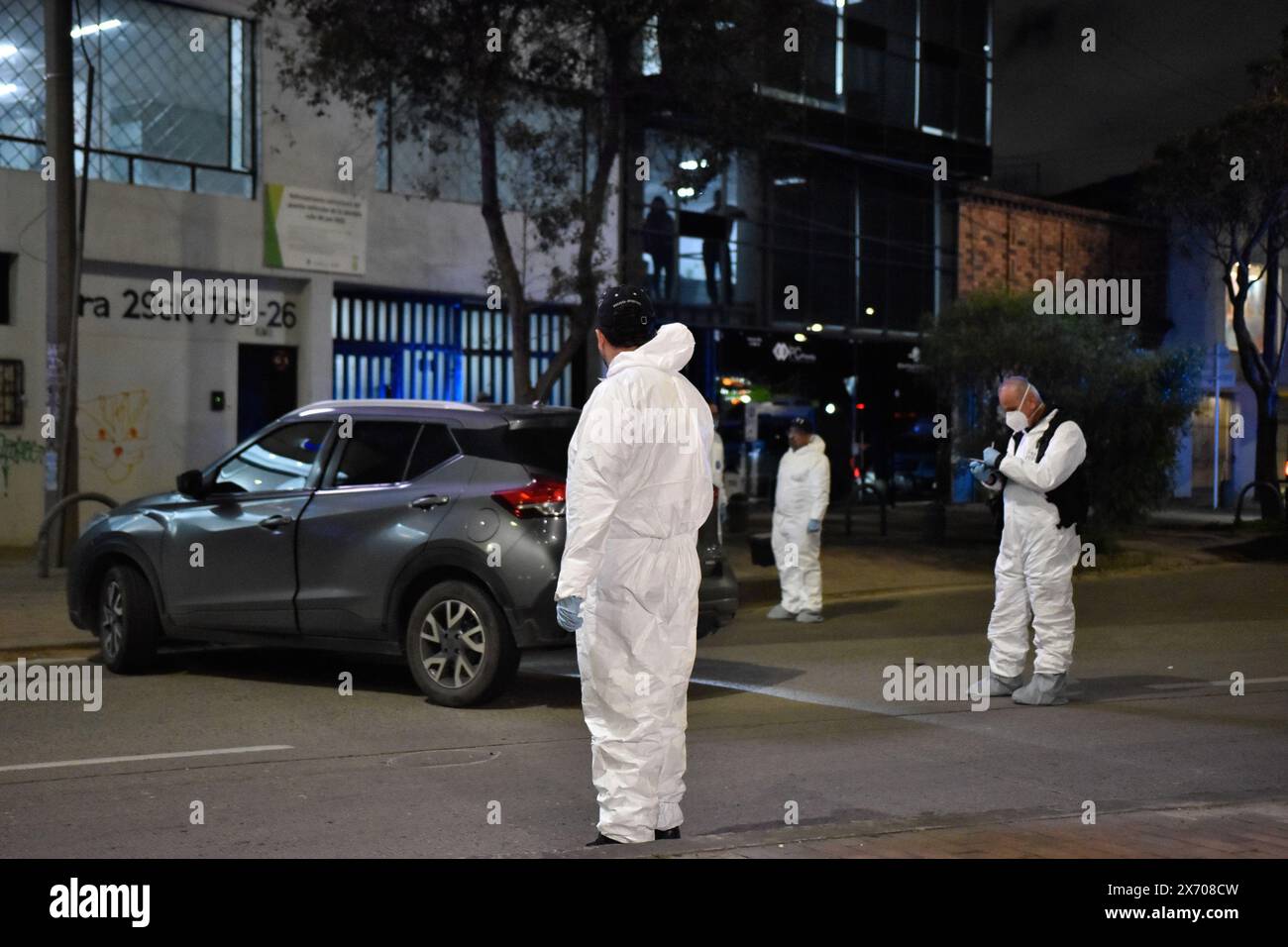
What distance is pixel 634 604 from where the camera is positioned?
5.32 metres

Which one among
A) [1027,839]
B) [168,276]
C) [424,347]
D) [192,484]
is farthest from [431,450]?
[424,347]

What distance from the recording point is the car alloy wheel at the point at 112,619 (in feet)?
33.2

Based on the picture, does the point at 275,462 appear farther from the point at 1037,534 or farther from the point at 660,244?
the point at 660,244

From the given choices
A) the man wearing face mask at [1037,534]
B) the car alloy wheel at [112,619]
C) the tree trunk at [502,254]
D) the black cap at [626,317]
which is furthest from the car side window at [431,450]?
the tree trunk at [502,254]

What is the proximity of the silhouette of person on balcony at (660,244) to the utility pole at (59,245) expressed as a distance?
12.8 metres

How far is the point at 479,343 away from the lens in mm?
23172

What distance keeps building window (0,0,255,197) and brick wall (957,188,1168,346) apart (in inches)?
665

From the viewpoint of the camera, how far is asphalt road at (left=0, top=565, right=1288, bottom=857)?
6.16 m

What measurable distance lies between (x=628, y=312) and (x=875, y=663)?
19.8ft

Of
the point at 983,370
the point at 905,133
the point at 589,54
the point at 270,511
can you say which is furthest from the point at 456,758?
the point at 905,133

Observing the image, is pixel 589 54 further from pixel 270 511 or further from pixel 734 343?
pixel 734 343

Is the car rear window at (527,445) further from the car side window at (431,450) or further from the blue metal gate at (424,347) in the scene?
the blue metal gate at (424,347)

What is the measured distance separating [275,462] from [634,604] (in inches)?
202

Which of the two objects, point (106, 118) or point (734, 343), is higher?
point (106, 118)
